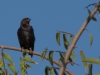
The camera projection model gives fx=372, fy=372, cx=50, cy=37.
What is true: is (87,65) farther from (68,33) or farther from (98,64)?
(68,33)

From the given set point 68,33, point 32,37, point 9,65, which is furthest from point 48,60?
point 32,37

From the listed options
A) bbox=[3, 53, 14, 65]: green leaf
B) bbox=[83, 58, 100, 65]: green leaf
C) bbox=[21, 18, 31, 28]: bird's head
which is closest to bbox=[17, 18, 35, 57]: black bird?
bbox=[21, 18, 31, 28]: bird's head

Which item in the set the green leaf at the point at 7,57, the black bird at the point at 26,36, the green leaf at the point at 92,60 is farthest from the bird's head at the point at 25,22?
the green leaf at the point at 92,60

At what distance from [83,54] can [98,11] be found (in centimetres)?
26

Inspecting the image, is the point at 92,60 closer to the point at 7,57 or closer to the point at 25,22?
the point at 7,57

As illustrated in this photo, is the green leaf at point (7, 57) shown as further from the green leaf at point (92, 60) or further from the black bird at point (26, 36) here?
the black bird at point (26, 36)

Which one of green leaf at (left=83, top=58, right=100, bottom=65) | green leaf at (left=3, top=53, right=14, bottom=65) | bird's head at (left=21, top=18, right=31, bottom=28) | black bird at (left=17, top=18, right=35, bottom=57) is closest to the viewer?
green leaf at (left=83, top=58, right=100, bottom=65)

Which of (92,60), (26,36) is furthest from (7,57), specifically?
(26,36)

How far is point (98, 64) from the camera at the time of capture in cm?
207

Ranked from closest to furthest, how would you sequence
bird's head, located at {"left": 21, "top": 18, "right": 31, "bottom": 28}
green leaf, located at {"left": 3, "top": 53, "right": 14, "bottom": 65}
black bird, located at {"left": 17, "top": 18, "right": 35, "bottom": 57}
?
green leaf, located at {"left": 3, "top": 53, "right": 14, "bottom": 65}
black bird, located at {"left": 17, "top": 18, "right": 35, "bottom": 57}
bird's head, located at {"left": 21, "top": 18, "right": 31, "bottom": 28}

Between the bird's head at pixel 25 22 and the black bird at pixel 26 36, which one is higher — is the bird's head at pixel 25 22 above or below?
above

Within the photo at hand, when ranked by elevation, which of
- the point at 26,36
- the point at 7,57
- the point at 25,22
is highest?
the point at 7,57

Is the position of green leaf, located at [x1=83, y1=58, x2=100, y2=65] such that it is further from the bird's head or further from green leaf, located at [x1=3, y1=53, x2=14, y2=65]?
the bird's head

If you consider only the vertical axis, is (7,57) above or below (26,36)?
above
